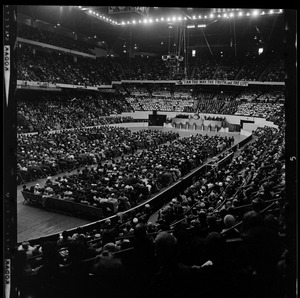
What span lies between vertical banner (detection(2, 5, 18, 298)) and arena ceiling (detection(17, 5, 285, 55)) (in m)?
24.2

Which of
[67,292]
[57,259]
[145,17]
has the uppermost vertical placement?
[145,17]

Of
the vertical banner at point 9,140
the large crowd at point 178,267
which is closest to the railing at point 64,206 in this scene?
the large crowd at point 178,267

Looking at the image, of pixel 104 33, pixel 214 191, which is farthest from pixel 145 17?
pixel 214 191

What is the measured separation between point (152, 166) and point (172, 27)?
27.6 m

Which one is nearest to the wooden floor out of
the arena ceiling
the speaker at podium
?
the arena ceiling

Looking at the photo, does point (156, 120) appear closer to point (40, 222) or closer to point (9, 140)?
point (40, 222)

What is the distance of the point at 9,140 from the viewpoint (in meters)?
3.04

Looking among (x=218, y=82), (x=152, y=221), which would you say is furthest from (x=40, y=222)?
(x=218, y=82)

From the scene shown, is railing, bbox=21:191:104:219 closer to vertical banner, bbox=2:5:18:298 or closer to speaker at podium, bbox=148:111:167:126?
vertical banner, bbox=2:5:18:298

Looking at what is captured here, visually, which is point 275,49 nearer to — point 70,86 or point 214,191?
point 70,86

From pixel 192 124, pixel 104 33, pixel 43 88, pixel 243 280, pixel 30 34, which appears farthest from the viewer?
pixel 104 33

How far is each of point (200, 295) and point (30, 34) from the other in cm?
3783

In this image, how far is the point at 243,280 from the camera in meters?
3.78

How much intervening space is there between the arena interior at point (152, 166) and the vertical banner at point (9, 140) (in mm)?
229
